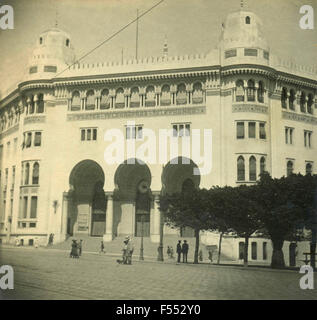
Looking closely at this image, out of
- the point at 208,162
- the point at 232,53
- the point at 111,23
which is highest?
the point at 232,53

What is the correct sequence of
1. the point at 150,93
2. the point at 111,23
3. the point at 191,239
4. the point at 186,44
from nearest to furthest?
1. the point at 111,23
2. the point at 186,44
3. the point at 191,239
4. the point at 150,93

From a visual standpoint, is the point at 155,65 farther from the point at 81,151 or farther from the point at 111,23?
the point at 111,23

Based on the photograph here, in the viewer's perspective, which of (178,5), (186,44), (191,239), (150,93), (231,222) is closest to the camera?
(178,5)

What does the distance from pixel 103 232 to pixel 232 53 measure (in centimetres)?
1792

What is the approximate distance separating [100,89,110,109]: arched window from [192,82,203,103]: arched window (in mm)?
7133

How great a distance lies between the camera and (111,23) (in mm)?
20828

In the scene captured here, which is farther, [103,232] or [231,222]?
[103,232]

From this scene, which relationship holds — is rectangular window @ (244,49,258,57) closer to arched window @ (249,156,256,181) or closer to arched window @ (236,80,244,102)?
arched window @ (236,80,244,102)

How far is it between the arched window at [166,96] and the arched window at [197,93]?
6.72 feet

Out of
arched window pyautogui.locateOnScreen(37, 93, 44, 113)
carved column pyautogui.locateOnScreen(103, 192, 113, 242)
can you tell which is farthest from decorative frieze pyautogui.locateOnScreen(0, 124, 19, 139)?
carved column pyautogui.locateOnScreen(103, 192, 113, 242)

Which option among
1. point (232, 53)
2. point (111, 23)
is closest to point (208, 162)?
point (232, 53)

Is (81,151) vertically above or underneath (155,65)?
underneath

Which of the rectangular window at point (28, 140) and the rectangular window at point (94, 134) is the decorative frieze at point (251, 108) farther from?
the rectangular window at point (28, 140)

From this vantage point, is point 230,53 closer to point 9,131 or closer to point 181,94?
point 181,94
